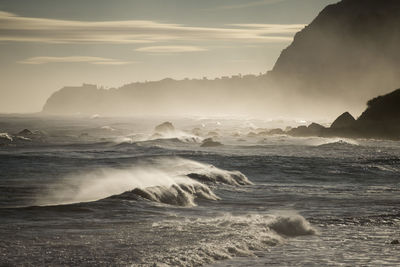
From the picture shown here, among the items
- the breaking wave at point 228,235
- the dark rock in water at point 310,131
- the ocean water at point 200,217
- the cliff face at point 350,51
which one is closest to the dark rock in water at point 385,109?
the dark rock in water at point 310,131

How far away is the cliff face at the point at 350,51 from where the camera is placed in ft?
474

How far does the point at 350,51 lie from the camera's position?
154500mm

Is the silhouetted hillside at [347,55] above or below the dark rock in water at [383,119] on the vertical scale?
above

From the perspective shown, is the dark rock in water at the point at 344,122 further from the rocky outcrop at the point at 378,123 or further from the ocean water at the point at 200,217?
the ocean water at the point at 200,217

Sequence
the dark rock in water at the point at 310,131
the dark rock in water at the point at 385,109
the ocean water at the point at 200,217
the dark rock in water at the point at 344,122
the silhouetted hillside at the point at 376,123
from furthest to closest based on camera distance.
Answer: the dark rock in water at the point at 310,131 < the dark rock in water at the point at 344,122 < the dark rock in water at the point at 385,109 < the silhouetted hillside at the point at 376,123 < the ocean water at the point at 200,217

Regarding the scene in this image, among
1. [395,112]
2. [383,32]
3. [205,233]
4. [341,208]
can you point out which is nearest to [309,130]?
[395,112]

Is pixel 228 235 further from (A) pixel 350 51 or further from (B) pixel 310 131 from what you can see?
(A) pixel 350 51

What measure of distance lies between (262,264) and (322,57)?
151m

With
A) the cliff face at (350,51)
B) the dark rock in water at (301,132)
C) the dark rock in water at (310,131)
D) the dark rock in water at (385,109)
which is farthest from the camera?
the cliff face at (350,51)

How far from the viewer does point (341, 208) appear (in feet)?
68.3

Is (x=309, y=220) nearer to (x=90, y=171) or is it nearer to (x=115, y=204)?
(x=115, y=204)

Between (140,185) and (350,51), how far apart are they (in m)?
136

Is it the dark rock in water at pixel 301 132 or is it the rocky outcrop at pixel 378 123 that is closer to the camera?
the rocky outcrop at pixel 378 123

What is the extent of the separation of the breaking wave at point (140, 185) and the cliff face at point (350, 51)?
119m
